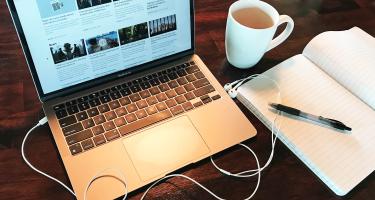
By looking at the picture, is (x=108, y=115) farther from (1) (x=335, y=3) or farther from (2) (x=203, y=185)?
(1) (x=335, y=3)

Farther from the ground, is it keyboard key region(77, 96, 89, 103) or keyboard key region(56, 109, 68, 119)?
keyboard key region(77, 96, 89, 103)

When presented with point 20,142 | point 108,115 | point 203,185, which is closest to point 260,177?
point 203,185

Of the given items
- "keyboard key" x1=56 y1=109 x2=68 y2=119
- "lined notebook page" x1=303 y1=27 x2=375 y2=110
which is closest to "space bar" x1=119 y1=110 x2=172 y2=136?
"keyboard key" x1=56 y1=109 x2=68 y2=119

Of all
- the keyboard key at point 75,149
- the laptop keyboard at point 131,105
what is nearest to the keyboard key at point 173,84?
the laptop keyboard at point 131,105

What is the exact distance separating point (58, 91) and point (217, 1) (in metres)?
0.48

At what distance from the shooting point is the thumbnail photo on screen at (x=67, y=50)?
60cm

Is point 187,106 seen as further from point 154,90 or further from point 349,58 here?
point 349,58

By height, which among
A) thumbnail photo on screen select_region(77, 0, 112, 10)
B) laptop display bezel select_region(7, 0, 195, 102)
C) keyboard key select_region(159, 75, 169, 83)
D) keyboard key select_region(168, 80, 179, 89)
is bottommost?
keyboard key select_region(168, 80, 179, 89)

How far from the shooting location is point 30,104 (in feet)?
2.21

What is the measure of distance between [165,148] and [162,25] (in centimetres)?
23

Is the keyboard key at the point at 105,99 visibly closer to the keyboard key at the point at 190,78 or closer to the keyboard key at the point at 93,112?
the keyboard key at the point at 93,112

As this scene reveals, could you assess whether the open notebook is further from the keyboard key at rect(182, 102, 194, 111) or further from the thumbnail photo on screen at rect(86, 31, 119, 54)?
the thumbnail photo on screen at rect(86, 31, 119, 54)

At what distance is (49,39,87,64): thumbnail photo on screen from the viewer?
1.97ft

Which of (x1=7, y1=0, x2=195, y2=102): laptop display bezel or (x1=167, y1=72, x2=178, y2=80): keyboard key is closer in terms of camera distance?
(x1=7, y1=0, x2=195, y2=102): laptop display bezel
